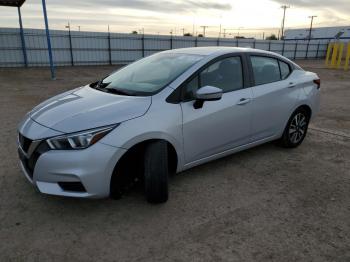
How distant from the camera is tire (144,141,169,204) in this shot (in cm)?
285

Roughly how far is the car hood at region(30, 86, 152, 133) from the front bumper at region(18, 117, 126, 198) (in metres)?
0.23

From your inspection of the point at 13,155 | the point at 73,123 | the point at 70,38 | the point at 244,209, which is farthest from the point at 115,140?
the point at 70,38

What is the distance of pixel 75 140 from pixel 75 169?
0.82 feet

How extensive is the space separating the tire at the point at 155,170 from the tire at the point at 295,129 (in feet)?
7.81

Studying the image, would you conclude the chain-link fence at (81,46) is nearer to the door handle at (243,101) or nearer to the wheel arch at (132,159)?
the door handle at (243,101)

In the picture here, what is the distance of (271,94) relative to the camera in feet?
13.3

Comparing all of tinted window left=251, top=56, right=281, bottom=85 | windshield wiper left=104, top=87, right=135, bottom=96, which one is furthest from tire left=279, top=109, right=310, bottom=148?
windshield wiper left=104, top=87, right=135, bottom=96

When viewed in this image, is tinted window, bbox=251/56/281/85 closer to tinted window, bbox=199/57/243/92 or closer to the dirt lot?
tinted window, bbox=199/57/243/92

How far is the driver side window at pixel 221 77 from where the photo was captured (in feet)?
10.9

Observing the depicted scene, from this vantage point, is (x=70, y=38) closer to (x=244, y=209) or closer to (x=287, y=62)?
(x=287, y=62)

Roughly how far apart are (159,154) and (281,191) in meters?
1.50

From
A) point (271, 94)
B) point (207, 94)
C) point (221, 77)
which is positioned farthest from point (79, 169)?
point (271, 94)

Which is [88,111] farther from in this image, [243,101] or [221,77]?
[243,101]

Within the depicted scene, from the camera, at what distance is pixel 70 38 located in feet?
71.4
